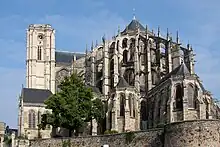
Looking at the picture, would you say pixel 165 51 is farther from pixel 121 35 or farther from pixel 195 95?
pixel 195 95

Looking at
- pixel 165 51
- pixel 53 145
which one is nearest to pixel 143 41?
pixel 165 51

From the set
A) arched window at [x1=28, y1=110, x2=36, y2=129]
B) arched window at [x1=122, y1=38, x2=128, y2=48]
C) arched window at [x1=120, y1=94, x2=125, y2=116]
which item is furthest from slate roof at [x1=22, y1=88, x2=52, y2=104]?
arched window at [x1=122, y1=38, x2=128, y2=48]

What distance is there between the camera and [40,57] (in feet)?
304

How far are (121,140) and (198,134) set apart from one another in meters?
8.20

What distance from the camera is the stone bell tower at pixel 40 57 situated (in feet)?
294

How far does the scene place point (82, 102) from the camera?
58031 millimetres

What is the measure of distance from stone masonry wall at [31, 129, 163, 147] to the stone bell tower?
40.9m

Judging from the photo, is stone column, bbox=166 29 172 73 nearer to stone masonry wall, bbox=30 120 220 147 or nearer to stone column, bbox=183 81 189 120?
stone column, bbox=183 81 189 120

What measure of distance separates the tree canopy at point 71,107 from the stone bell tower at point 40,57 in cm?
2997

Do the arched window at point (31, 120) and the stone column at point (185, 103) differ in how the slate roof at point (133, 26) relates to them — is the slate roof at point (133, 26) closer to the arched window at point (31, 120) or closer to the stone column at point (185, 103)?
the arched window at point (31, 120)

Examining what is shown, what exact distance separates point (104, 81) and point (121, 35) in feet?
32.5

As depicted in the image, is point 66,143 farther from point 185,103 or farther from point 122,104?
point 122,104

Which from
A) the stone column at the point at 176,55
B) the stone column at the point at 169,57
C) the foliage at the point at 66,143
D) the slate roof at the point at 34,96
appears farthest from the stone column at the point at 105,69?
the foliage at the point at 66,143

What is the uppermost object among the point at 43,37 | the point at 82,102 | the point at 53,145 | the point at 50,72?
the point at 43,37
